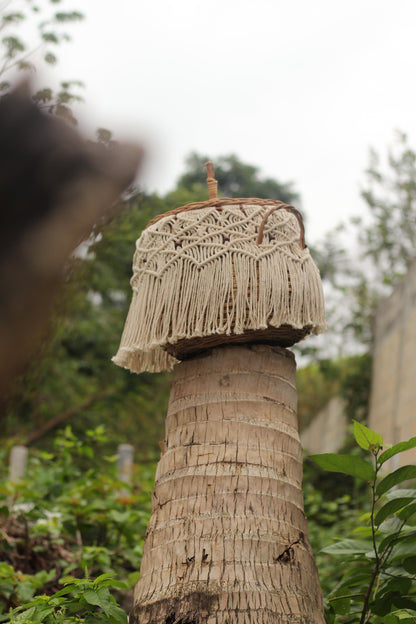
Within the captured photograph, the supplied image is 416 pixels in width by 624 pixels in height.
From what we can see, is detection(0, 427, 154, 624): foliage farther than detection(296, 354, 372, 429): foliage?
No

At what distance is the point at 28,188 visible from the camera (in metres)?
0.42

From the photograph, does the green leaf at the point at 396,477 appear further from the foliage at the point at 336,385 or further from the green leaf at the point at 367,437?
the foliage at the point at 336,385

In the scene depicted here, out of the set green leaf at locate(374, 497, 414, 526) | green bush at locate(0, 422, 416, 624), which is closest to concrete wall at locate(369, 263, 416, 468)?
green bush at locate(0, 422, 416, 624)

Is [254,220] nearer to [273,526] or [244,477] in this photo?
[244,477]

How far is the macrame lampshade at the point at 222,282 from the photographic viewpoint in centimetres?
202

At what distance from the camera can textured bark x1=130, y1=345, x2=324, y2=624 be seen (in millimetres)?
→ 1710

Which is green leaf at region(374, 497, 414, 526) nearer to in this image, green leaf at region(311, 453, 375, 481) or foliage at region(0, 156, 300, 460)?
green leaf at region(311, 453, 375, 481)

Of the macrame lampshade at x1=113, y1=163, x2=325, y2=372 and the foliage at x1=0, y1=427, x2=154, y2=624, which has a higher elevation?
the macrame lampshade at x1=113, y1=163, x2=325, y2=372

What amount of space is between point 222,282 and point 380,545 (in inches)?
37.5

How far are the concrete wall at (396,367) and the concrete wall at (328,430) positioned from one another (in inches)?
34.8

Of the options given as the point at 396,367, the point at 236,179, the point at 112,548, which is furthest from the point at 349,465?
the point at 236,179

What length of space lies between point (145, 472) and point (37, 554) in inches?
90.2

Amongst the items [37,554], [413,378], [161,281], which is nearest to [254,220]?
[161,281]

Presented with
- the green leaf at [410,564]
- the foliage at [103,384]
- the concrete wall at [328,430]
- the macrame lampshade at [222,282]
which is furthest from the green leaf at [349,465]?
the foliage at [103,384]
